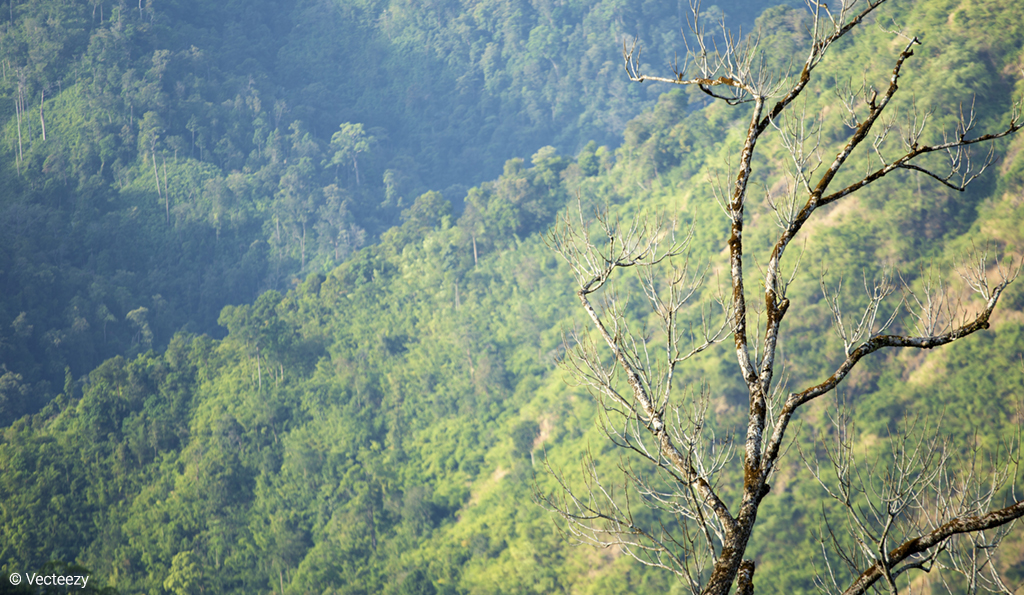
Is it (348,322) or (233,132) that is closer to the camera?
(348,322)

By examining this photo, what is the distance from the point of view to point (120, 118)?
51.0m

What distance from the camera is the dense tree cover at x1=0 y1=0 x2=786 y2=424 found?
43594 millimetres

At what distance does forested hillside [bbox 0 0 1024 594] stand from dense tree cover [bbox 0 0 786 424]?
24 centimetres

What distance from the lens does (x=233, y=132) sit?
2151 inches

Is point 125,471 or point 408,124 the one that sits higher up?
point 408,124

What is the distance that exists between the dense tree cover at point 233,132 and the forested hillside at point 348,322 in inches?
9.4

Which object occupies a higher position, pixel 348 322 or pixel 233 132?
pixel 233 132

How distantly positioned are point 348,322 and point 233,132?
96.3ft

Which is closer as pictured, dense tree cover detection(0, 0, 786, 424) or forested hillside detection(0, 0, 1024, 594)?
forested hillside detection(0, 0, 1024, 594)

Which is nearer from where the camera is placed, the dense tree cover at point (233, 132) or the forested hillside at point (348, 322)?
the forested hillside at point (348, 322)

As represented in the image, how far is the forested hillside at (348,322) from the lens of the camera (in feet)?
68.2

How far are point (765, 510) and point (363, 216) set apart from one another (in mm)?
39839

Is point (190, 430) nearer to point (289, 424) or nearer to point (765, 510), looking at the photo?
point (289, 424)

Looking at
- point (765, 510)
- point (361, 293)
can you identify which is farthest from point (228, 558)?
point (765, 510)
